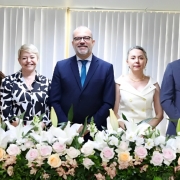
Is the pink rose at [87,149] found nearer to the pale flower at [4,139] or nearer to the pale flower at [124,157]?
the pale flower at [124,157]

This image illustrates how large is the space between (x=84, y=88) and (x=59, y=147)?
1139 millimetres

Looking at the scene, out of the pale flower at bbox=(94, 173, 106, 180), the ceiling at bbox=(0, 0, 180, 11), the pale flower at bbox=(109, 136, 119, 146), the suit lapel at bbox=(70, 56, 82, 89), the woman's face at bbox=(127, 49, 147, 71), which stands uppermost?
the ceiling at bbox=(0, 0, 180, 11)

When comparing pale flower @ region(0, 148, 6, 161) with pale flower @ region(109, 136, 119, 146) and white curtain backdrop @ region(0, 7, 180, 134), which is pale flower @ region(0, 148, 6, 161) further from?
white curtain backdrop @ region(0, 7, 180, 134)

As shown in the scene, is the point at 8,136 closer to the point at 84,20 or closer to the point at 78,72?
the point at 78,72

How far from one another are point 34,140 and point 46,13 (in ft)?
11.6

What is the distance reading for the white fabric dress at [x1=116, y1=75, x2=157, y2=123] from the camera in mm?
2676

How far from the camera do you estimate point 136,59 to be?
2.65 m

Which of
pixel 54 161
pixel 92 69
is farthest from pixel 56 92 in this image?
pixel 54 161

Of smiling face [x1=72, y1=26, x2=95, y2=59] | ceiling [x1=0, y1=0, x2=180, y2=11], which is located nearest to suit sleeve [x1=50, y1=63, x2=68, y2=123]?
smiling face [x1=72, y1=26, x2=95, y2=59]

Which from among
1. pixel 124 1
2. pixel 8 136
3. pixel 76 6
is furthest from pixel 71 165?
pixel 76 6

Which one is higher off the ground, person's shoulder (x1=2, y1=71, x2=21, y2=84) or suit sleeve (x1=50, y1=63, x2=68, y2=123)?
person's shoulder (x1=2, y1=71, x2=21, y2=84)

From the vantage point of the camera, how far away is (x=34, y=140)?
60.5 inches

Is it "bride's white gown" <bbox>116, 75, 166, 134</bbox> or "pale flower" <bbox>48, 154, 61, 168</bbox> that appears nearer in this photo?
"pale flower" <bbox>48, 154, 61, 168</bbox>

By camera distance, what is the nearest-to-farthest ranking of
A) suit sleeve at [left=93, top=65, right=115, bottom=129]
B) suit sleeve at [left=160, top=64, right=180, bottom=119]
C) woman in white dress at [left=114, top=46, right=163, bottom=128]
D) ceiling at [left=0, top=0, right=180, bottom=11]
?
suit sleeve at [left=160, top=64, right=180, bottom=119] < suit sleeve at [left=93, top=65, right=115, bottom=129] < woman in white dress at [left=114, top=46, right=163, bottom=128] < ceiling at [left=0, top=0, right=180, bottom=11]
